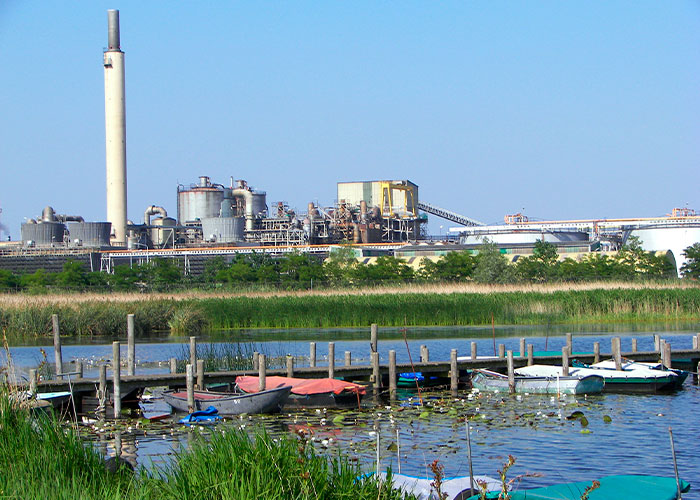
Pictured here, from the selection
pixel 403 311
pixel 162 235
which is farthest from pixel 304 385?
pixel 162 235

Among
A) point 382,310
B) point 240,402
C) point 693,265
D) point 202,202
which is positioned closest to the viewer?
point 240,402

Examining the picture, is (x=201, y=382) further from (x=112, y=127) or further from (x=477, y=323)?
(x=112, y=127)

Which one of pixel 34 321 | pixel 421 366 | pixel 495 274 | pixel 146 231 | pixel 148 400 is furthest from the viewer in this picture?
pixel 146 231

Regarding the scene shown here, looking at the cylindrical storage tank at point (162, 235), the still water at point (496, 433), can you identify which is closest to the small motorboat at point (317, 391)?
the still water at point (496, 433)

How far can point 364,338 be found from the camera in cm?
4394

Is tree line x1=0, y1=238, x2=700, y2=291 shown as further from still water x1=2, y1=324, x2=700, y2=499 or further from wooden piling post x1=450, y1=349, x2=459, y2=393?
still water x1=2, y1=324, x2=700, y2=499

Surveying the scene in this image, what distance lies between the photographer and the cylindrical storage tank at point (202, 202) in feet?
431

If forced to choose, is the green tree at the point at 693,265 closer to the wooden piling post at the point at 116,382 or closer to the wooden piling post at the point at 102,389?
the wooden piling post at the point at 102,389

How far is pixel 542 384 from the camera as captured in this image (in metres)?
24.9

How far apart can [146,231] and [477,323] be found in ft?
292

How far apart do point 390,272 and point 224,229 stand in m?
47.1

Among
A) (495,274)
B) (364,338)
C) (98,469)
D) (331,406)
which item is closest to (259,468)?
(98,469)

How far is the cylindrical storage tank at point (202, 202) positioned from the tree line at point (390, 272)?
37223mm

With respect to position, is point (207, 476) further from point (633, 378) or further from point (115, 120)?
point (115, 120)
